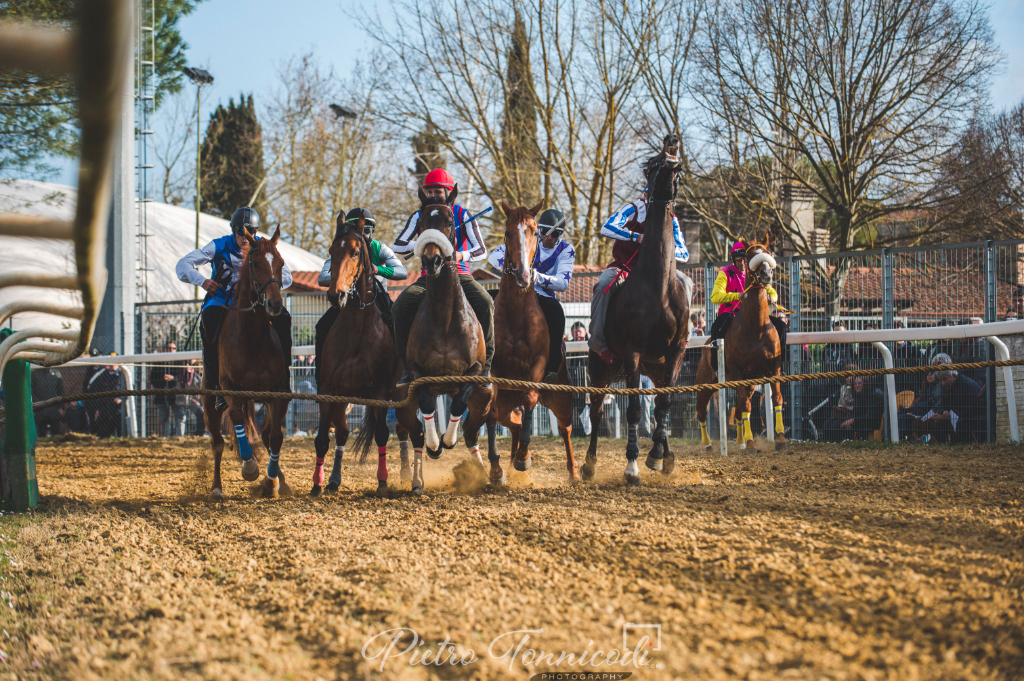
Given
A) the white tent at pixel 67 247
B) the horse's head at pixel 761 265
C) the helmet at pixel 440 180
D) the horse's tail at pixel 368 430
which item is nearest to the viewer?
the white tent at pixel 67 247

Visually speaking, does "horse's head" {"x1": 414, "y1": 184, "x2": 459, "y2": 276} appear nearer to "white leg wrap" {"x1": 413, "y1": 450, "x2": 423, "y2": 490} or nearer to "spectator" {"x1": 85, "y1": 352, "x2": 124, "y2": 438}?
"white leg wrap" {"x1": 413, "y1": 450, "x2": 423, "y2": 490}

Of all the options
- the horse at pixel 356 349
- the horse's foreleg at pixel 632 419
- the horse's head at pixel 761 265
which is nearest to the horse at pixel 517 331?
the horse's foreleg at pixel 632 419

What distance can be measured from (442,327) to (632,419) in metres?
1.98

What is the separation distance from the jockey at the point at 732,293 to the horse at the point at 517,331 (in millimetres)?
3253

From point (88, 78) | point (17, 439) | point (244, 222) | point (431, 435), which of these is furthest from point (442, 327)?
point (88, 78)

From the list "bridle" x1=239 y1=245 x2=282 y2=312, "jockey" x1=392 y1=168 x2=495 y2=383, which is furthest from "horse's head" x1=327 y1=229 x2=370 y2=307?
"bridle" x1=239 y1=245 x2=282 y2=312

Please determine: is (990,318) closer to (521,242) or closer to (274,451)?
(521,242)

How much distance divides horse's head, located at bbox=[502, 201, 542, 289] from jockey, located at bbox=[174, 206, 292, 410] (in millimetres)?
2195

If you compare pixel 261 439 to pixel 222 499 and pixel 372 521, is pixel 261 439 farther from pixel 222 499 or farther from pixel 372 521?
pixel 372 521

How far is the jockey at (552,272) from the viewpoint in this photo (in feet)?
24.2

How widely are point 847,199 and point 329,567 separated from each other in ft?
55.8

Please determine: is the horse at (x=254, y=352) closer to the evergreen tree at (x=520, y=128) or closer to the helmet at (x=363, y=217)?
the helmet at (x=363, y=217)

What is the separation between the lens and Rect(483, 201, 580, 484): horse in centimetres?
658

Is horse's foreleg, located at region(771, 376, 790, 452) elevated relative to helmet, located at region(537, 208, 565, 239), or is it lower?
lower
